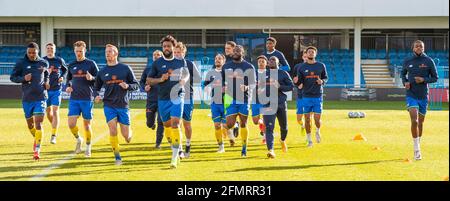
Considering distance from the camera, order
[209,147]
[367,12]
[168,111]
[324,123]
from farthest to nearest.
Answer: [367,12]
[324,123]
[209,147]
[168,111]

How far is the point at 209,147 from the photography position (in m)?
15.4

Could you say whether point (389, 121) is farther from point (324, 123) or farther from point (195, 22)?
point (195, 22)

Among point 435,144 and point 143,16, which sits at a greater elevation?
point 143,16

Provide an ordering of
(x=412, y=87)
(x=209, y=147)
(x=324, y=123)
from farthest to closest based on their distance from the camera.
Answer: (x=324, y=123) < (x=209, y=147) < (x=412, y=87)

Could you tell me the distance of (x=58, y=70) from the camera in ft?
52.4

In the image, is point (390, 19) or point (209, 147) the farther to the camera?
point (390, 19)

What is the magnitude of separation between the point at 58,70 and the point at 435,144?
8011 mm
